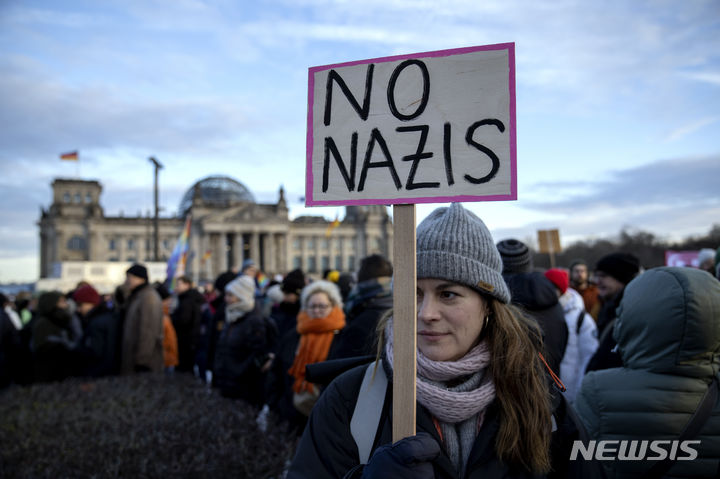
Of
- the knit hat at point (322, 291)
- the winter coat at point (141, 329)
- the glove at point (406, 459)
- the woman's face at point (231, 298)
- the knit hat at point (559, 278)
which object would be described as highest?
the knit hat at point (559, 278)

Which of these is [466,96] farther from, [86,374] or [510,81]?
[86,374]

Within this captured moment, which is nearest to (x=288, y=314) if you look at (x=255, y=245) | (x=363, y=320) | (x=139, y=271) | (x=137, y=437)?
(x=139, y=271)

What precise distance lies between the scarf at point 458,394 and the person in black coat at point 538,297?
202 centimetres

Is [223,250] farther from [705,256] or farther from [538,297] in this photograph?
[538,297]

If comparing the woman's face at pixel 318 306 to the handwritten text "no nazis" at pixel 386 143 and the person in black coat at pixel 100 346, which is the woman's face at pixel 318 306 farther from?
the person in black coat at pixel 100 346

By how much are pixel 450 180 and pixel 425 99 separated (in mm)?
290

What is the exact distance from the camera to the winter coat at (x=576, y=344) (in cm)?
443

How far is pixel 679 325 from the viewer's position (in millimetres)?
2162

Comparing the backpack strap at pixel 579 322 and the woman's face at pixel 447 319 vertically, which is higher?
the woman's face at pixel 447 319

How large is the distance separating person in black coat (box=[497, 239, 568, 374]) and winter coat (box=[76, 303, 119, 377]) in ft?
17.5

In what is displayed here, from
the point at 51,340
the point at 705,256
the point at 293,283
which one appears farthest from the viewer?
the point at 705,256

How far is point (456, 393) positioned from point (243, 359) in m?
4.64

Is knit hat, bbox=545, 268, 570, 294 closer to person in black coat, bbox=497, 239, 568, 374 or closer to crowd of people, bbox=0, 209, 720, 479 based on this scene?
person in black coat, bbox=497, 239, 568, 374

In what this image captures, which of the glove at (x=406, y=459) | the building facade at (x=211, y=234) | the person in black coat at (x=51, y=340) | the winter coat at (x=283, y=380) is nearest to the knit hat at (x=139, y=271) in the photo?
the person in black coat at (x=51, y=340)
